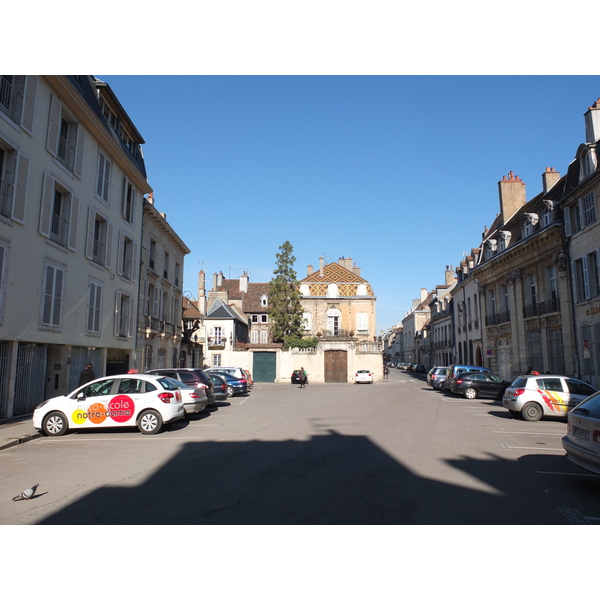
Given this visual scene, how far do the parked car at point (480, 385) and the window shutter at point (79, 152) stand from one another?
1998 cm

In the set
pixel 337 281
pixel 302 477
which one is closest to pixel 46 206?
pixel 302 477

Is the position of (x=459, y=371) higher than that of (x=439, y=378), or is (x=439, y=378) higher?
(x=459, y=371)

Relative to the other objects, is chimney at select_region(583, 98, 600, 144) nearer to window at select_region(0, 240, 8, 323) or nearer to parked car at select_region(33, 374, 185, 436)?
parked car at select_region(33, 374, 185, 436)

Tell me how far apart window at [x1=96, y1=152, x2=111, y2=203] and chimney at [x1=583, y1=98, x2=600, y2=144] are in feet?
73.9

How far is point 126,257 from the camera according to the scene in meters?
23.6

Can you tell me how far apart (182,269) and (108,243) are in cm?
1353

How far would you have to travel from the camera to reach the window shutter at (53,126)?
15597mm

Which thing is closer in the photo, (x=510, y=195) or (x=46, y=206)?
(x=46, y=206)

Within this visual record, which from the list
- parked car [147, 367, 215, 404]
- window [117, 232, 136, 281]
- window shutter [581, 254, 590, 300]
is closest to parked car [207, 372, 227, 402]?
parked car [147, 367, 215, 404]

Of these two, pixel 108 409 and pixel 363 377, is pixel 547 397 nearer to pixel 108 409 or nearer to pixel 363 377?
pixel 108 409

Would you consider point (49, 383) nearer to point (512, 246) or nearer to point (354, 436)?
point (354, 436)

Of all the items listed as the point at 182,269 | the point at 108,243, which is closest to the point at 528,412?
the point at 108,243

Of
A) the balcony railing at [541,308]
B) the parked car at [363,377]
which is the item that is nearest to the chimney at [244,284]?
the parked car at [363,377]

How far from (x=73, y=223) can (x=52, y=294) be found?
3.18 m
